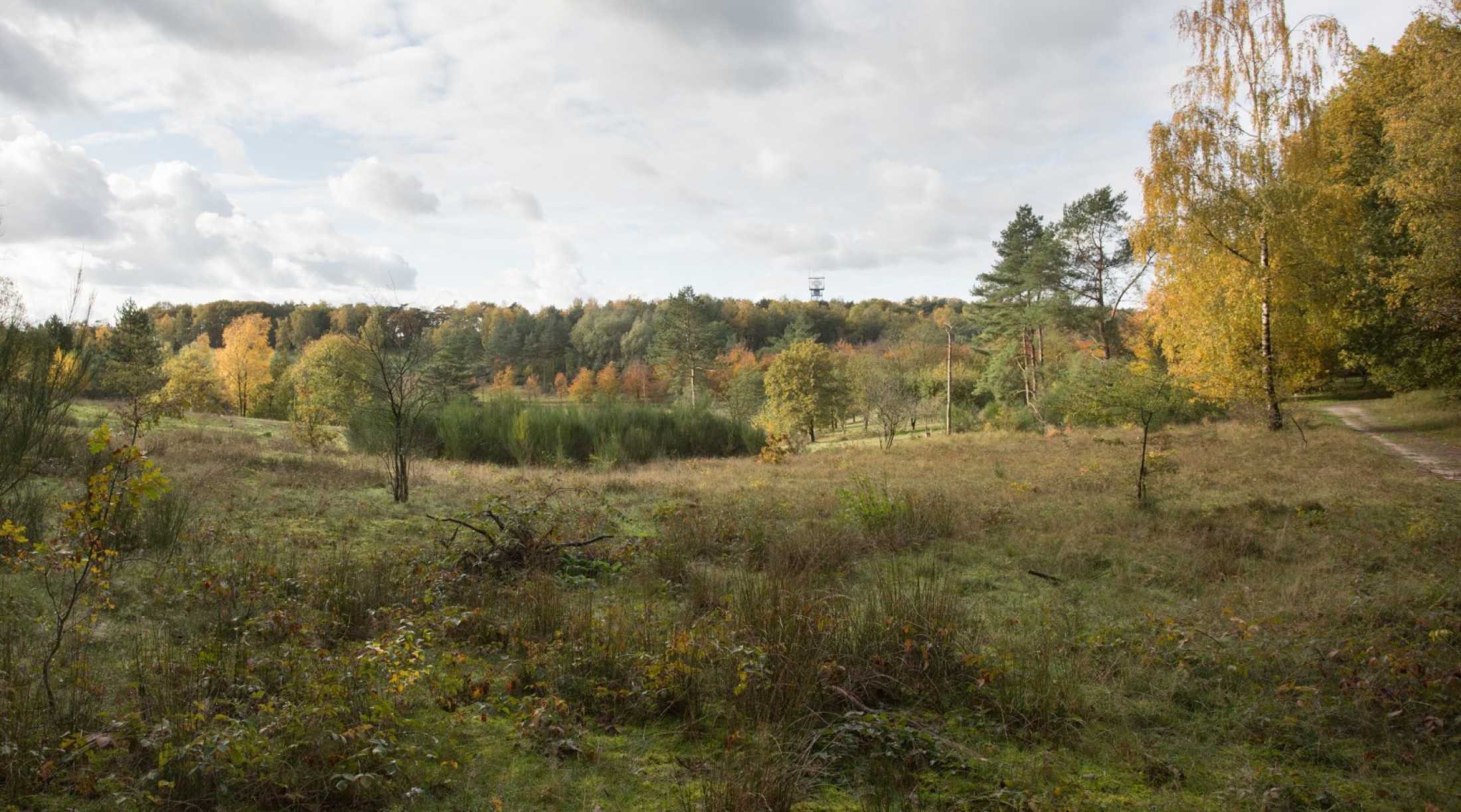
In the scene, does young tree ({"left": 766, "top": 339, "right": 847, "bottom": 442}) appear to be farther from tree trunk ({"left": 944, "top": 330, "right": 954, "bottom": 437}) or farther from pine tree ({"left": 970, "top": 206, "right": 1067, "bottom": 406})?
pine tree ({"left": 970, "top": 206, "right": 1067, "bottom": 406})

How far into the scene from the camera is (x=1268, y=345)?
1822cm

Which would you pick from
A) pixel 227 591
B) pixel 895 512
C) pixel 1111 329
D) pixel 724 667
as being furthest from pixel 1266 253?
pixel 227 591

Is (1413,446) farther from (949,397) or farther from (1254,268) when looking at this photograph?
(949,397)

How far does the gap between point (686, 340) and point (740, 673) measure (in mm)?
51338

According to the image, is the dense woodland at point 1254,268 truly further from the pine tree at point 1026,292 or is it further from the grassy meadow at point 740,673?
the grassy meadow at point 740,673

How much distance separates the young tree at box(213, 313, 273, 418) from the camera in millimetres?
44344

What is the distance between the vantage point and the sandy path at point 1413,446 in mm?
12367

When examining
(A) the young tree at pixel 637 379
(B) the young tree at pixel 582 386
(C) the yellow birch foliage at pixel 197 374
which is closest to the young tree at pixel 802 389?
(A) the young tree at pixel 637 379

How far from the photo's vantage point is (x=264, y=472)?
41.5ft

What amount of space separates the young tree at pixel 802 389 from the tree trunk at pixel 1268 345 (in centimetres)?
2294

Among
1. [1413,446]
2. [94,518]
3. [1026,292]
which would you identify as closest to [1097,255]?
[1026,292]

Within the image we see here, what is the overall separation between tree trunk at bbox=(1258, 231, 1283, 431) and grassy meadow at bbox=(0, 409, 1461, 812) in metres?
11.8

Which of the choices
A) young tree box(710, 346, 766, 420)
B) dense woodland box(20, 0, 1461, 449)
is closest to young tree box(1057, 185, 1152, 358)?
dense woodland box(20, 0, 1461, 449)

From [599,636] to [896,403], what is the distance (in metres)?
30.5
